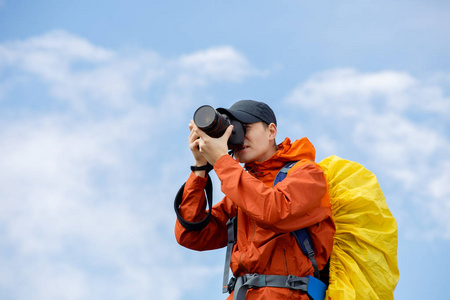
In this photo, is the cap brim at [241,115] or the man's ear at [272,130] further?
the man's ear at [272,130]

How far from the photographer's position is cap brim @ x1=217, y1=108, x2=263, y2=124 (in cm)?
344

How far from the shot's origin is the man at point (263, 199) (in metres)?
2.97

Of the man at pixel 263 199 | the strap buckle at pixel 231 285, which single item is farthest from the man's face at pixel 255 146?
the strap buckle at pixel 231 285

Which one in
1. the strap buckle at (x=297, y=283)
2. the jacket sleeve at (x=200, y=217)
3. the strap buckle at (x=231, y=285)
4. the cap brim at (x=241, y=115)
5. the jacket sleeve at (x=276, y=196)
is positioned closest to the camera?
the jacket sleeve at (x=276, y=196)

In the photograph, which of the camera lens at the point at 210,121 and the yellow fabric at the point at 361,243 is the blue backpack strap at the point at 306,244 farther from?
the camera lens at the point at 210,121

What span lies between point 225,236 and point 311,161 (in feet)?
3.03

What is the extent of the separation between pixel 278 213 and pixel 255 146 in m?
0.69

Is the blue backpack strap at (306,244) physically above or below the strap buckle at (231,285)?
above

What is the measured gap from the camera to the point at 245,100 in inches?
145

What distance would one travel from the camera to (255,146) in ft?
11.5

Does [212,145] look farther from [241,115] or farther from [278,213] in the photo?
[278,213]

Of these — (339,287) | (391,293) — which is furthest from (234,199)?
(391,293)

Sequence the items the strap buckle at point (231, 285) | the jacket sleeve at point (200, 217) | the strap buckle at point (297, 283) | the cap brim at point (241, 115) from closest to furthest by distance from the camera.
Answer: the strap buckle at point (297, 283) < the strap buckle at point (231, 285) < the cap brim at point (241, 115) < the jacket sleeve at point (200, 217)

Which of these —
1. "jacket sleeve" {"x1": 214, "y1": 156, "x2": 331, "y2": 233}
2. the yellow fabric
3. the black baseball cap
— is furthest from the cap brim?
the yellow fabric
